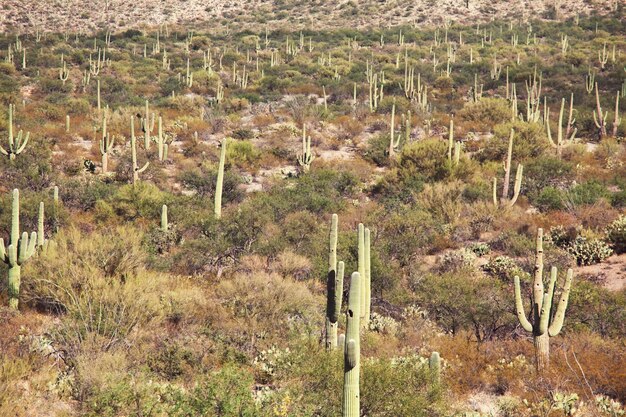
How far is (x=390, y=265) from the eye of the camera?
11766mm

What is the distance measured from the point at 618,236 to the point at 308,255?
8.00 meters

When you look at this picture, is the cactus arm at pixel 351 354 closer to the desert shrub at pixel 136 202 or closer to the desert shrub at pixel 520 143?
the desert shrub at pixel 136 202

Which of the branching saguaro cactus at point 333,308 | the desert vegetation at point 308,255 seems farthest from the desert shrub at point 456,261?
the branching saguaro cactus at point 333,308

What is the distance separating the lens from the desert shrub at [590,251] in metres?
12.7

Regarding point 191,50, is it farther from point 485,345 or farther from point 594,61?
point 485,345

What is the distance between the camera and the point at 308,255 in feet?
40.8

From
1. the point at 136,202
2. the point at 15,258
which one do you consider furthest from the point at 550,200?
the point at 15,258

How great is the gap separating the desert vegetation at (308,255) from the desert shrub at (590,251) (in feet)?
0.16

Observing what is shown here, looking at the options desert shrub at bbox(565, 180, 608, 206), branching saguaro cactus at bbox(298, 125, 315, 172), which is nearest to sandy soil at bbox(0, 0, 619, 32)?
branching saguaro cactus at bbox(298, 125, 315, 172)

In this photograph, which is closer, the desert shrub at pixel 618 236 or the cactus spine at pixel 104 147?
the desert shrub at pixel 618 236

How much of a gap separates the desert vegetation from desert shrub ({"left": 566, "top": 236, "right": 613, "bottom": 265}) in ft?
0.16

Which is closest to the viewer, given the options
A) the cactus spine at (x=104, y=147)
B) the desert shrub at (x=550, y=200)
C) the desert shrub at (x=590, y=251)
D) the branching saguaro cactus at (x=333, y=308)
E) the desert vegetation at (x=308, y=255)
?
the desert vegetation at (x=308, y=255)

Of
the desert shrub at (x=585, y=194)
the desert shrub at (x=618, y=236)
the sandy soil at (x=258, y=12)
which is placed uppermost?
the sandy soil at (x=258, y=12)

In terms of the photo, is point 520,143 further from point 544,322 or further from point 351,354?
point 351,354
